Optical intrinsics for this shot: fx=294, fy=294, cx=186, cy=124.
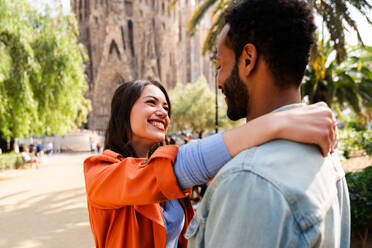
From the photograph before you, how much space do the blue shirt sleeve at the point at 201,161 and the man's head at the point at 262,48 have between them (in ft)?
0.58

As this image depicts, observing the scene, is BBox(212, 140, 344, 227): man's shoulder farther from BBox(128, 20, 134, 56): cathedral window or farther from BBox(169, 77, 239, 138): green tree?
BBox(128, 20, 134, 56): cathedral window

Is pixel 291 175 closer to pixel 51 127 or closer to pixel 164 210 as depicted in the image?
pixel 164 210

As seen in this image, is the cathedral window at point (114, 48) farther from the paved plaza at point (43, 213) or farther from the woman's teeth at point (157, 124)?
the woman's teeth at point (157, 124)

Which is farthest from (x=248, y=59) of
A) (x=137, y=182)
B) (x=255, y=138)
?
(x=137, y=182)

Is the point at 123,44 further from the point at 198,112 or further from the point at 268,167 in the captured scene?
the point at 268,167

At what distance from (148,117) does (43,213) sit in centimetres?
646

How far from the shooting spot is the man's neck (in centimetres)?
106

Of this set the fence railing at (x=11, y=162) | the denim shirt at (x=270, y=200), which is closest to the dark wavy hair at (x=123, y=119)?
the denim shirt at (x=270, y=200)

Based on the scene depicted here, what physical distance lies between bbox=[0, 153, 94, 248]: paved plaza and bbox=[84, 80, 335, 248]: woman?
3.90m

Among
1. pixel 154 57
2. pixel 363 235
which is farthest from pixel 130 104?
pixel 154 57

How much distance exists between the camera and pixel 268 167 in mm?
787

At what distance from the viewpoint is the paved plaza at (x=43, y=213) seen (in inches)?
209

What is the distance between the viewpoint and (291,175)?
0.80m

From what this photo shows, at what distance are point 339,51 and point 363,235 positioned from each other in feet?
16.4
